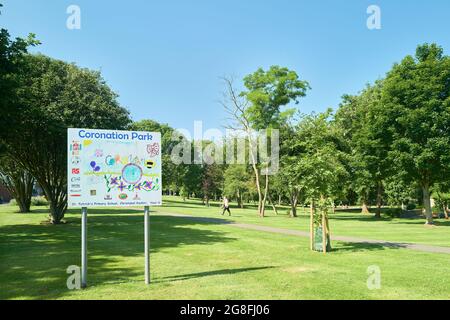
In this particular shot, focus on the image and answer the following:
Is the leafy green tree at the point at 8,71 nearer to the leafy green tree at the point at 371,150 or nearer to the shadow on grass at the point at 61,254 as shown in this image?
Result: the shadow on grass at the point at 61,254

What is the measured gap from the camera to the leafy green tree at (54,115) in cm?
2283

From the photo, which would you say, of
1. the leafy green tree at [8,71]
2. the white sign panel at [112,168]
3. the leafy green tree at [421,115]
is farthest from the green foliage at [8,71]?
the leafy green tree at [421,115]

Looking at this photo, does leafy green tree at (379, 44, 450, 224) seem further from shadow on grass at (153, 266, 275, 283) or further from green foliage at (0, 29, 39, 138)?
green foliage at (0, 29, 39, 138)

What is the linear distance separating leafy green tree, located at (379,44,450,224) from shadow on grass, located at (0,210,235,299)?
17.1m

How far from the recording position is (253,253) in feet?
44.1

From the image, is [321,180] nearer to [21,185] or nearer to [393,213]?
[393,213]

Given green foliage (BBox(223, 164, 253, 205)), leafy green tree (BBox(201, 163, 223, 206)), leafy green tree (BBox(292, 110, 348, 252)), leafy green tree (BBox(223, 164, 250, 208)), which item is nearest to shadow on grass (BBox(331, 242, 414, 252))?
leafy green tree (BBox(292, 110, 348, 252))

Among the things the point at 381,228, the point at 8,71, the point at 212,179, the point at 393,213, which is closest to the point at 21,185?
the point at 8,71

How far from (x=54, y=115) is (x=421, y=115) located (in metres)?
25.0

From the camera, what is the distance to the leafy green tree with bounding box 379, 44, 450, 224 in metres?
27.3

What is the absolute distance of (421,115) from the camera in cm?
2778
